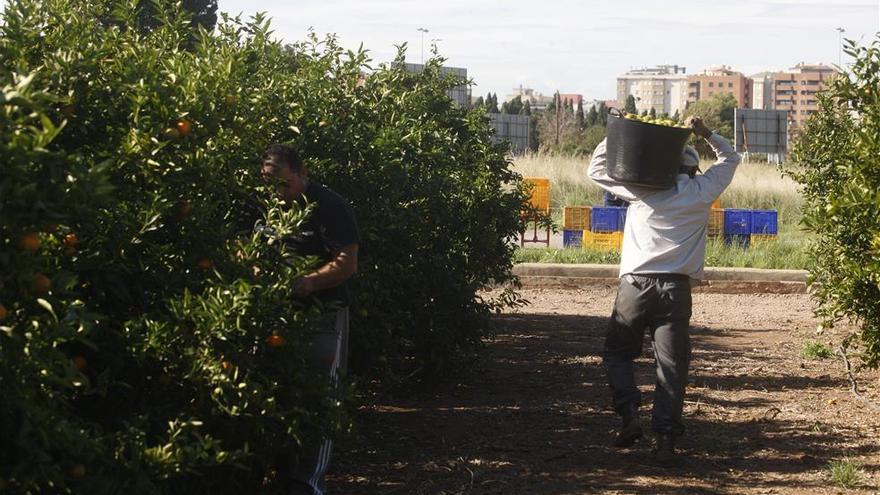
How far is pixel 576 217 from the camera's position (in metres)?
20.2

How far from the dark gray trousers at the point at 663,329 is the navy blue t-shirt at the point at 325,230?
1.77 m

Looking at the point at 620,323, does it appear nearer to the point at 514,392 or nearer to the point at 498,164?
the point at 514,392

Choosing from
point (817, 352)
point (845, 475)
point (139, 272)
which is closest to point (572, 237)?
point (817, 352)

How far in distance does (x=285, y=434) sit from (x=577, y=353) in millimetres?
6025

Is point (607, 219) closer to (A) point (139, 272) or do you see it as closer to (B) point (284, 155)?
(B) point (284, 155)

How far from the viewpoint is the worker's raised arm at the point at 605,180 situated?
6.88 meters

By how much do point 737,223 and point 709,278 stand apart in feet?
13.8

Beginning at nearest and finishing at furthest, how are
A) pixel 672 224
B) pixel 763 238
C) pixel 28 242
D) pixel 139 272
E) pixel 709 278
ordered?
pixel 28 242
pixel 139 272
pixel 672 224
pixel 709 278
pixel 763 238

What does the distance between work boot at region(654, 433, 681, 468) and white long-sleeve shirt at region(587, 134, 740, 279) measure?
0.84m

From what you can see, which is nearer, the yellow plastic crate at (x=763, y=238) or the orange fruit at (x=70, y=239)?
the orange fruit at (x=70, y=239)

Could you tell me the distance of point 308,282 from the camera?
17.4 feet

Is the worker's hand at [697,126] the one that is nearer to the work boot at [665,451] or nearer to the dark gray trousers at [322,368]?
the work boot at [665,451]

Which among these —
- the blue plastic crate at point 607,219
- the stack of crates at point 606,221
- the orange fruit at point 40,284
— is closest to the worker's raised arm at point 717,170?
the orange fruit at point 40,284

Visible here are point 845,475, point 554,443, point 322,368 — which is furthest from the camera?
point 554,443
